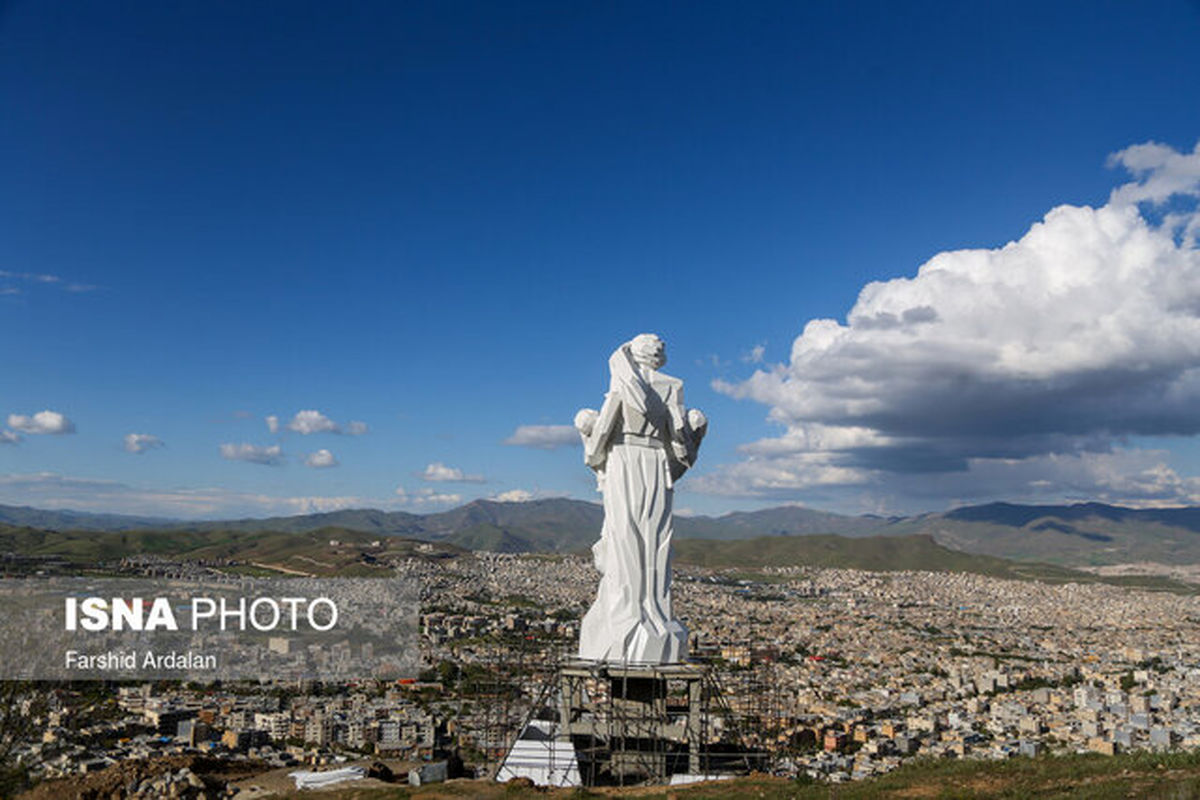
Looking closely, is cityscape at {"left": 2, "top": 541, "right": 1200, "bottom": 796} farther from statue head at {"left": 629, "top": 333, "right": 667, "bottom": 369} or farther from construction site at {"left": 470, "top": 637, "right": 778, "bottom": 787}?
statue head at {"left": 629, "top": 333, "right": 667, "bottom": 369}

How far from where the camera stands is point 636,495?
37.8 feet

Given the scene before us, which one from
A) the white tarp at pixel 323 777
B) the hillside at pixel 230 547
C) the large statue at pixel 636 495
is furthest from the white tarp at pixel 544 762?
the hillside at pixel 230 547

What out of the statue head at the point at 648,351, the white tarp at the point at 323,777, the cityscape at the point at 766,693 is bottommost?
the cityscape at the point at 766,693

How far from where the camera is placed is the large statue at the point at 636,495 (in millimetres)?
10992

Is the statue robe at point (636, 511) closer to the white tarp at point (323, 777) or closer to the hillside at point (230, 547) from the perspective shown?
the white tarp at point (323, 777)

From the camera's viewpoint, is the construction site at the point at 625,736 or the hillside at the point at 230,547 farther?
the hillside at the point at 230,547

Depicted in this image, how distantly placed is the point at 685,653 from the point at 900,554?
400ft

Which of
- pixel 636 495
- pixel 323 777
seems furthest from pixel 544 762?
pixel 636 495

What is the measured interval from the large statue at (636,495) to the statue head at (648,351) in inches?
2.3

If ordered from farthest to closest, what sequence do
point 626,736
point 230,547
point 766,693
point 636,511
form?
point 230,547 < point 766,693 < point 636,511 < point 626,736

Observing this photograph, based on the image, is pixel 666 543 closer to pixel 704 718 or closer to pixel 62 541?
pixel 704 718

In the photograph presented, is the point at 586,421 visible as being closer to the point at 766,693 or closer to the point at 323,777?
the point at 323,777

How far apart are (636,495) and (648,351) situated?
2.08 m

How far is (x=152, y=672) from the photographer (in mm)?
31953
